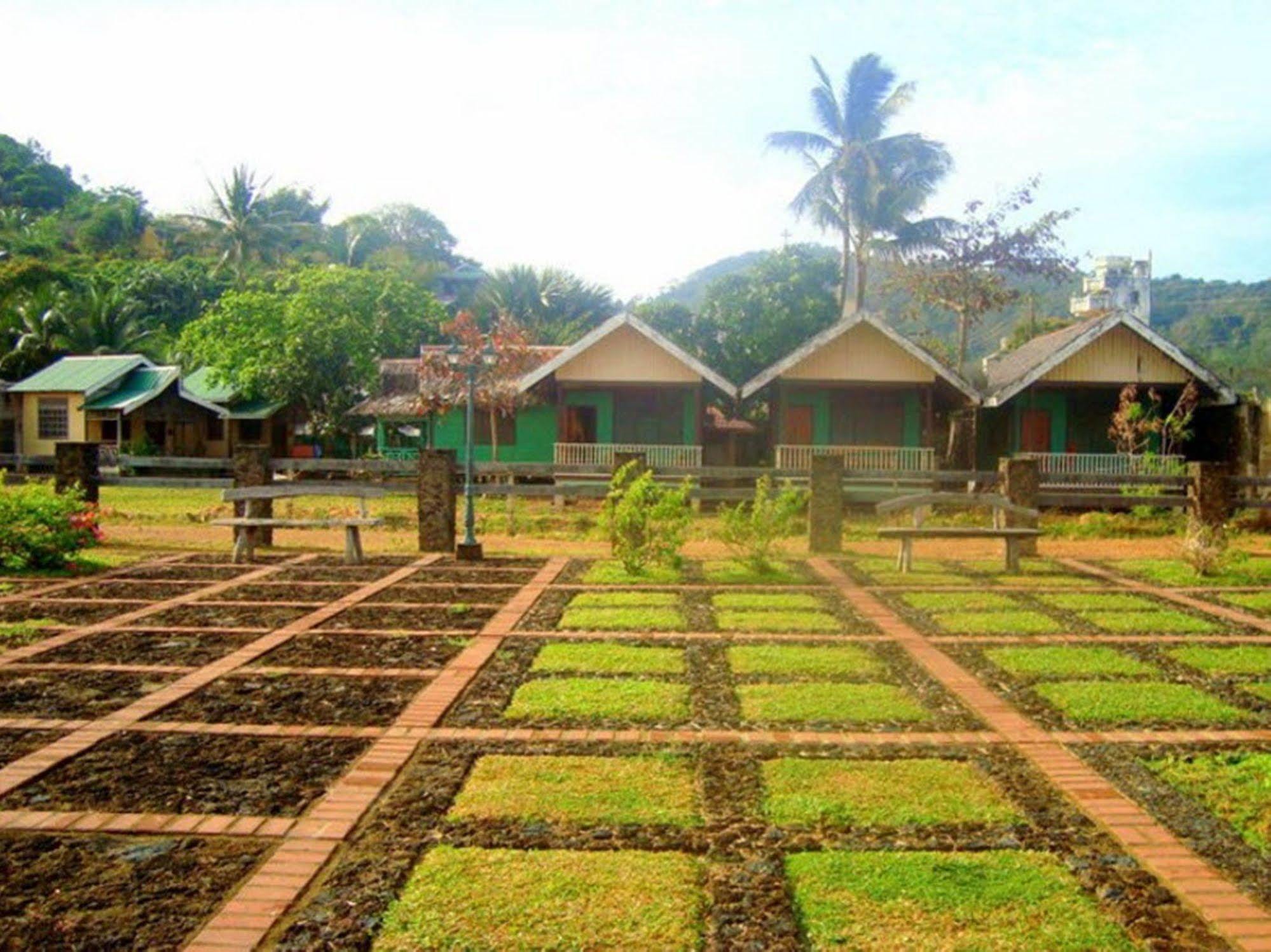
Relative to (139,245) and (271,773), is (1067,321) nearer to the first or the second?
(271,773)

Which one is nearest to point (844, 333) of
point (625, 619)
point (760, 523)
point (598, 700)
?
point (760, 523)

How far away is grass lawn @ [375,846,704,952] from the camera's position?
11.1 ft

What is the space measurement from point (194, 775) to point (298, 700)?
140 cm

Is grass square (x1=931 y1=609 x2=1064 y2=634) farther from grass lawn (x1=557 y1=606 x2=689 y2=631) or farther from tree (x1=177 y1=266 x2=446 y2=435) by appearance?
tree (x1=177 y1=266 x2=446 y2=435)

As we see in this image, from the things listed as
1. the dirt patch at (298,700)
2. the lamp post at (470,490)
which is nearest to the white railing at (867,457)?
the lamp post at (470,490)

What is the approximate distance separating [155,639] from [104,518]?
11.2 m

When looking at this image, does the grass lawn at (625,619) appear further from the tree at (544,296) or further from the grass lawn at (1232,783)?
the tree at (544,296)

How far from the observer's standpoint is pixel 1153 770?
510cm

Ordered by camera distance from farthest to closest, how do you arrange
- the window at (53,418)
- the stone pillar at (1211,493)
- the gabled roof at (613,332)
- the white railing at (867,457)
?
the window at (53,418)
the white railing at (867,457)
the gabled roof at (613,332)
the stone pillar at (1211,493)

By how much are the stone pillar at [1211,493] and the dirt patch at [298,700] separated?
12640mm

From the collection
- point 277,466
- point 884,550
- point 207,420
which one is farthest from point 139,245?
point 884,550

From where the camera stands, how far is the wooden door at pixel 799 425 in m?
26.5

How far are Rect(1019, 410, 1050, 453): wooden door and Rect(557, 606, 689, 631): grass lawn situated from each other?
18688mm

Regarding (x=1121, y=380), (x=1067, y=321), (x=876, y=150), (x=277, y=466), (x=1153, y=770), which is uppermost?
(x=876, y=150)
